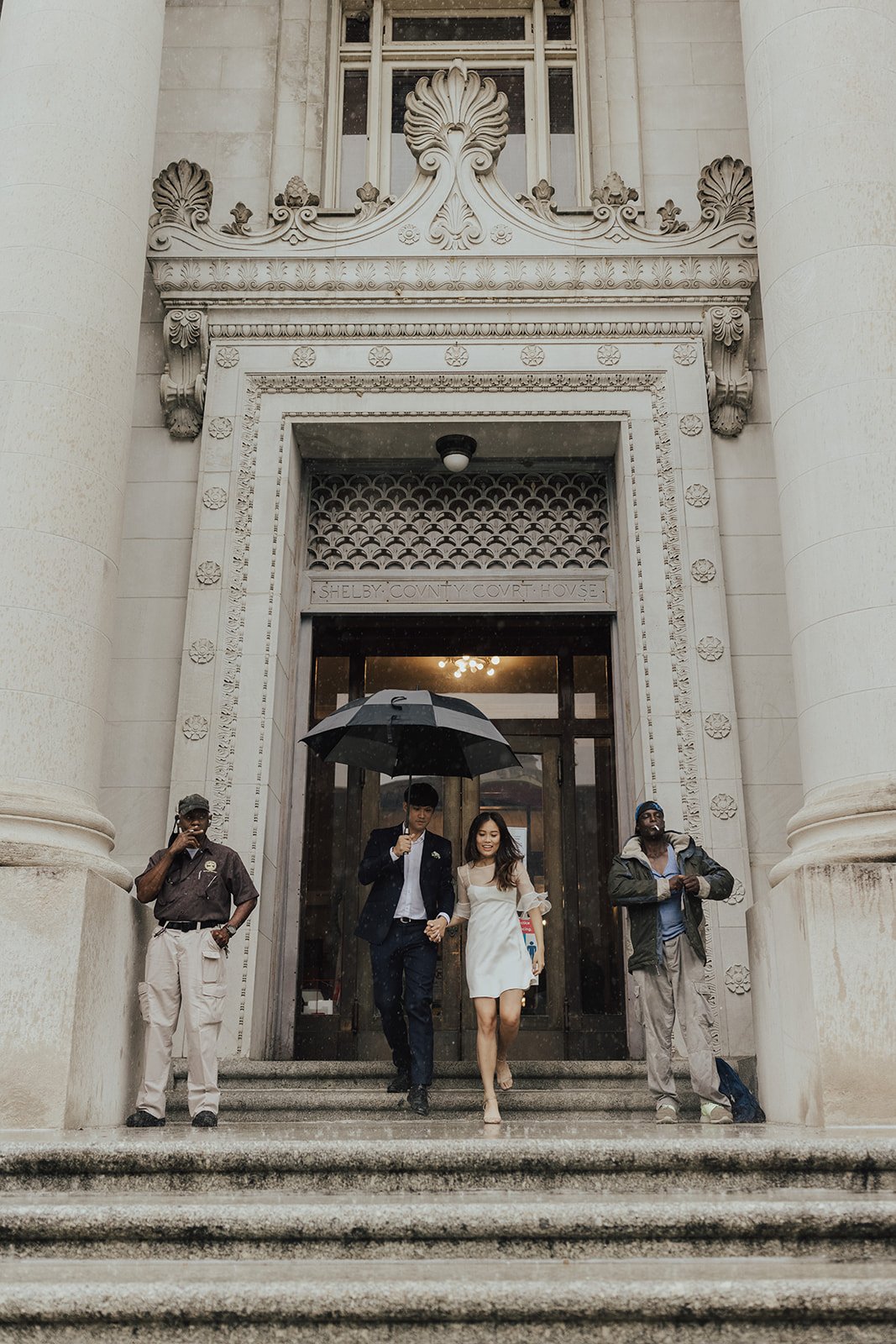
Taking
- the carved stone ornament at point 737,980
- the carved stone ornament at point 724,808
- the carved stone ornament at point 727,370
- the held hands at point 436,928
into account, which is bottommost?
the carved stone ornament at point 737,980

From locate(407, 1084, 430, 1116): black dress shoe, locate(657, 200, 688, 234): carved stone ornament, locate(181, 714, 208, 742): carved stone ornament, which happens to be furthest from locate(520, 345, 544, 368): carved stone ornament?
locate(407, 1084, 430, 1116): black dress shoe

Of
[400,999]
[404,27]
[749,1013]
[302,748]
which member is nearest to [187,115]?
[404,27]

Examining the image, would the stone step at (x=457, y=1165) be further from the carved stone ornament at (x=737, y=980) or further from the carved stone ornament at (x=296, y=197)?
the carved stone ornament at (x=296, y=197)

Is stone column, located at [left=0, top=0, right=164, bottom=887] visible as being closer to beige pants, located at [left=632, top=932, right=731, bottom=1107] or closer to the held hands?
the held hands

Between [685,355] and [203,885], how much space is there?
6924mm

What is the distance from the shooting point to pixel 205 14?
44.1ft

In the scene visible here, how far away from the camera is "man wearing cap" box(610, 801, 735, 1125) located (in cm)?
791

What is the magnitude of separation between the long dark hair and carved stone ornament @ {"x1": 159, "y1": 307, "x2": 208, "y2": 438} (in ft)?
17.8

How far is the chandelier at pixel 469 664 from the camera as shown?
12.9 meters

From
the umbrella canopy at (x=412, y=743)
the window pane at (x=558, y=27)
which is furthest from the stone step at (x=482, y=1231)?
the window pane at (x=558, y=27)

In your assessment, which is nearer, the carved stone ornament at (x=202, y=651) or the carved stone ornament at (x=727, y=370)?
the carved stone ornament at (x=202, y=651)

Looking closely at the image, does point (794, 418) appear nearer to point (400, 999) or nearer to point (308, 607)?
point (400, 999)

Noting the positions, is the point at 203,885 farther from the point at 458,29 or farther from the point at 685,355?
the point at 458,29

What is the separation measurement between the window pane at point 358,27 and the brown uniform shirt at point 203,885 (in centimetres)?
995
